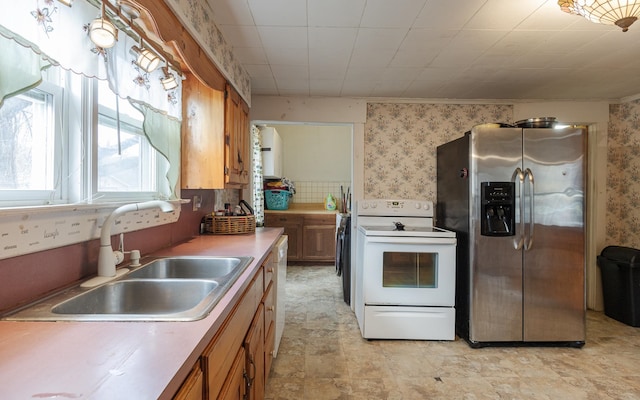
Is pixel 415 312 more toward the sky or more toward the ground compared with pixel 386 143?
more toward the ground

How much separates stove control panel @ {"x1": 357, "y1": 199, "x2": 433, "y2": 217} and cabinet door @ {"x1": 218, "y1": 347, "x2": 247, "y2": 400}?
2011 mm

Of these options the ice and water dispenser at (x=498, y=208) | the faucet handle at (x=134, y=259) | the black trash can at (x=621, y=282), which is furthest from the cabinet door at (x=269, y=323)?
the black trash can at (x=621, y=282)

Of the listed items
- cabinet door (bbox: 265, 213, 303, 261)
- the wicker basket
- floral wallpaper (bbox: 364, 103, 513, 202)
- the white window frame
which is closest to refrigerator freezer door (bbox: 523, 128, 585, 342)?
floral wallpaper (bbox: 364, 103, 513, 202)

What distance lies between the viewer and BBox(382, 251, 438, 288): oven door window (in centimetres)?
258

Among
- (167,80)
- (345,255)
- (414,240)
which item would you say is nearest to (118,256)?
(167,80)

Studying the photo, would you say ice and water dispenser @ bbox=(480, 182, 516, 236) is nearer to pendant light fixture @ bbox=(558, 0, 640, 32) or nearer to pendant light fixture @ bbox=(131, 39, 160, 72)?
pendant light fixture @ bbox=(558, 0, 640, 32)

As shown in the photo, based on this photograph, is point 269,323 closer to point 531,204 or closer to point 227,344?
point 227,344

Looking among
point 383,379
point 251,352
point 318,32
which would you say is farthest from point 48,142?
point 383,379

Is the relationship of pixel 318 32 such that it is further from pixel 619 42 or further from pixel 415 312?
pixel 415 312

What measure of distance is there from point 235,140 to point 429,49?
1530 millimetres

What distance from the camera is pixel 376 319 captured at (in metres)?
2.52

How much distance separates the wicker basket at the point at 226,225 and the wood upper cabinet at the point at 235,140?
261mm

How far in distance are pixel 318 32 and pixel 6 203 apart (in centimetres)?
175

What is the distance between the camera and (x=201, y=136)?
2111 millimetres
